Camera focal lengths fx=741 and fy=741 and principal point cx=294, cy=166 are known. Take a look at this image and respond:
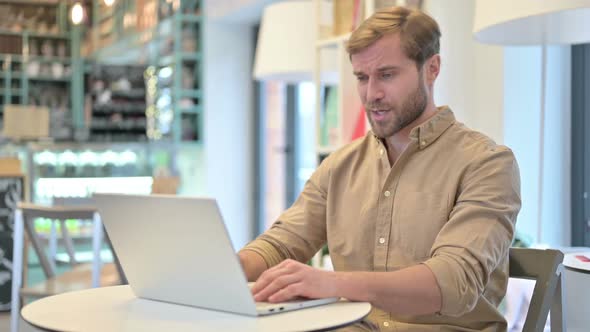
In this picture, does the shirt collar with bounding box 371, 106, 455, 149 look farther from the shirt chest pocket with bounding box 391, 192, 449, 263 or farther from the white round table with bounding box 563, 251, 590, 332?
the white round table with bounding box 563, 251, 590, 332

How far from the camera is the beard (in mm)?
1644

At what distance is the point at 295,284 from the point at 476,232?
397mm

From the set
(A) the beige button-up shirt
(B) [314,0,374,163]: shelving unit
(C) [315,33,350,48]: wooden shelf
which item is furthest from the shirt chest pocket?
(C) [315,33,350,48]: wooden shelf

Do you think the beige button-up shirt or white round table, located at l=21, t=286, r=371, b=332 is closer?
white round table, located at l=21, t=286, r=371, b=332

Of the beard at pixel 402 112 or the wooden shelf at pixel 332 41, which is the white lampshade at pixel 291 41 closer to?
the wooden shelf at pixel 332 41

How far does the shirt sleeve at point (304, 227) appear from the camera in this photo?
1.74m

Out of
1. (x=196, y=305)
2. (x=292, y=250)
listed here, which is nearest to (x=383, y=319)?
(x=292, y=250)

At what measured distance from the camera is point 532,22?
231cm

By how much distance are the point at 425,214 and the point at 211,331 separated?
625 millimetres

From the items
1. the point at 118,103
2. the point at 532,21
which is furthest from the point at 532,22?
the point at 118,103

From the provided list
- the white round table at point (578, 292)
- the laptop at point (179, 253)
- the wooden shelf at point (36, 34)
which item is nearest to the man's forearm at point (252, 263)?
the laptop at point (179, 253)

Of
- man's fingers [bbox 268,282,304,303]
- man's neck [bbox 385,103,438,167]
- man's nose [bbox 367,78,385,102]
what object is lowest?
man's fingers [bbox 268,282,304,303]

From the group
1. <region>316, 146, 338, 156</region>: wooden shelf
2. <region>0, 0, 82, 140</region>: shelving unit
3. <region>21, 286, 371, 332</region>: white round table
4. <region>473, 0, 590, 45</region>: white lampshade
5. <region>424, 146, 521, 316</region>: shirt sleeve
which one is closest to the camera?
<region>21, 286, 371, 332</region>: white round table

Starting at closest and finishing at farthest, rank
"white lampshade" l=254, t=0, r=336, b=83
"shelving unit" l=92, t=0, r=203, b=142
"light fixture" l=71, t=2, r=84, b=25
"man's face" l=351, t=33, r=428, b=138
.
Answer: "man's face" l=351, t=33, r=428, b=138, "white lampshade" l=254, t=0, r=336, b=83, "light fixture" l=71, t=2, r=84, b=25, "shelving unit" l=92, t=0, r=203, b=142
